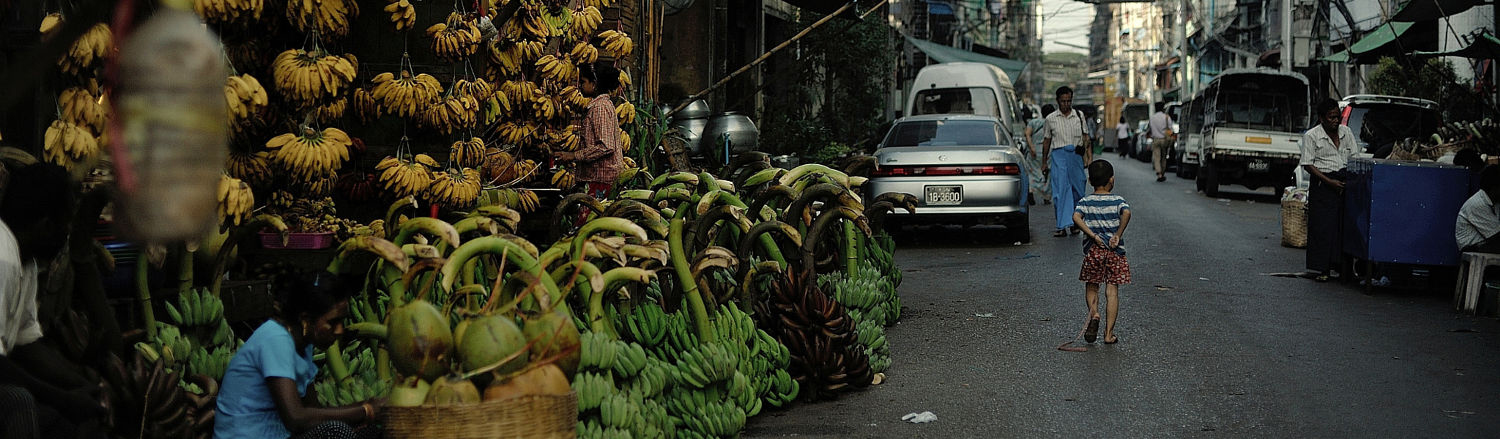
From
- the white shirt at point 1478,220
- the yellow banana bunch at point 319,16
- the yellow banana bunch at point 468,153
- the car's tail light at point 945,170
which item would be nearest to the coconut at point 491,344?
the yellow banana bunch at point 319,16

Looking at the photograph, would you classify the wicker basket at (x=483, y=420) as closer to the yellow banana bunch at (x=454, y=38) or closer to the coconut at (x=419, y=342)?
the coconut at (x=419, y=342)

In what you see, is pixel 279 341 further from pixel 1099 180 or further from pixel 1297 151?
pixel 1297 151

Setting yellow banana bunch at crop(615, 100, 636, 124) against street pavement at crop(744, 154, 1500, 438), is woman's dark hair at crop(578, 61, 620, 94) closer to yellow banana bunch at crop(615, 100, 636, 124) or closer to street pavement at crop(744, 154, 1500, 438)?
yellow banana bunch at crop(615, 100, 636, 124)

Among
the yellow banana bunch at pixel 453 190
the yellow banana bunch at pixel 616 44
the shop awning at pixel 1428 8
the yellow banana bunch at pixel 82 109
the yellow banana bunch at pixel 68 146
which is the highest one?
the shop awning at pixel 1428 8

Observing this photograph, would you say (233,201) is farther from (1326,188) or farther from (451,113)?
(1326,188)

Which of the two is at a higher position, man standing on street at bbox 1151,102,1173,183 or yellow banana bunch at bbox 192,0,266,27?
yellow banana bunch at bbox 192,0,266,27

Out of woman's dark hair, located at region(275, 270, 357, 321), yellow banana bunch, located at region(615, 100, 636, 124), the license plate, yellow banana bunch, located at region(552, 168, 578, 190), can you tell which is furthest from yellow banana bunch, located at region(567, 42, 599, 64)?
the license plate

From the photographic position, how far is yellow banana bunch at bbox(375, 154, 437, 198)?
20.0 ft

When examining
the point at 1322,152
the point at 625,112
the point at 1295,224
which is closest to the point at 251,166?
the point at 625,112

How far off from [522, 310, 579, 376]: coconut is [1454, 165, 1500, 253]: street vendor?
8053 mm

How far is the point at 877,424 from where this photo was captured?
5.97 metres

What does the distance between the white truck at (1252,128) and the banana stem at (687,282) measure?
2048 centimetres

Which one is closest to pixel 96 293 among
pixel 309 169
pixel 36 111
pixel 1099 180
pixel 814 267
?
pixel 309 169

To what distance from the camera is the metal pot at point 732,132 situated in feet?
44.2
